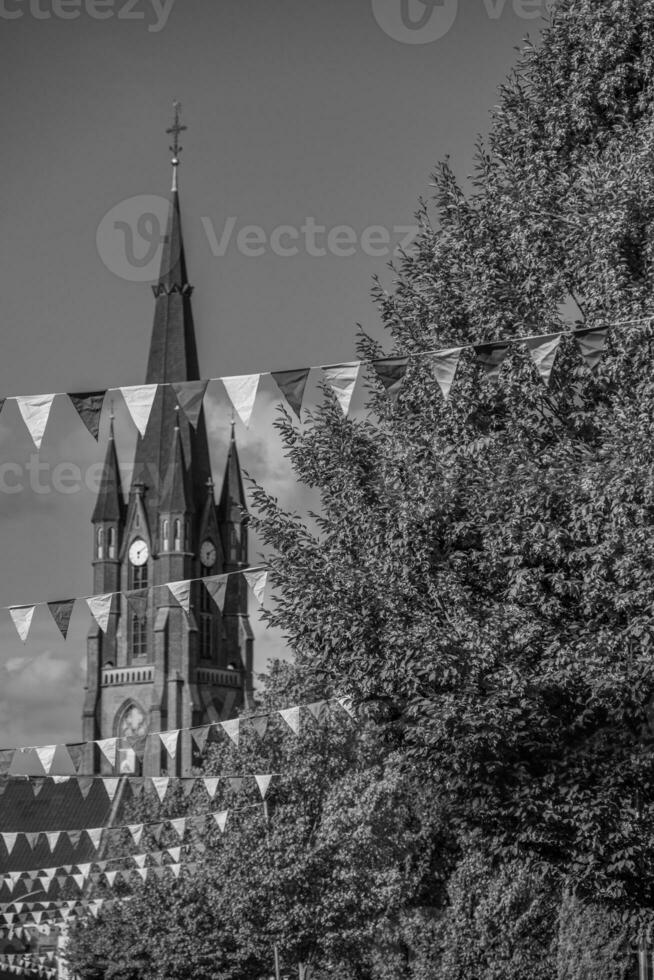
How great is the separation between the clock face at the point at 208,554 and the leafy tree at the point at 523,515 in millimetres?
89085

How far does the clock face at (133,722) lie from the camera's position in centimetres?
10175

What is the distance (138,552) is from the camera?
105 meters

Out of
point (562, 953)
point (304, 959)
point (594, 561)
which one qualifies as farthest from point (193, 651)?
point (594, 561)

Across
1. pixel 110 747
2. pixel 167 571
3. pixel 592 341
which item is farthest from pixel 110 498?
pixel 592 341

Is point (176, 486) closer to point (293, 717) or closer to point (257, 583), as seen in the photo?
point (293, 717)

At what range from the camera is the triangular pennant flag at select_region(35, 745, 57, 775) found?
25.3m

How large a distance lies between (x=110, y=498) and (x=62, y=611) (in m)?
86.5

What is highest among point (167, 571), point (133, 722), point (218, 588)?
point (167, 571)

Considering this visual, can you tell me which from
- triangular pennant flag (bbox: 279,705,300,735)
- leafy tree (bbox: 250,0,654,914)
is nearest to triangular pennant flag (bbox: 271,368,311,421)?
leafy tree (bbox: 250,0,654,914)

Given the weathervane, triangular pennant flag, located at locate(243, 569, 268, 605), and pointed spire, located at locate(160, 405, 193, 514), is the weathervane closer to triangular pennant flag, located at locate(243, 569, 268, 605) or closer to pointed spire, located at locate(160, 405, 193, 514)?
pointed spire, located at locate(160, 405, 193, 514)

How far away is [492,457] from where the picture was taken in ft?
48.8

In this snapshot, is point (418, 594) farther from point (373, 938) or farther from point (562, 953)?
point (373, 938)

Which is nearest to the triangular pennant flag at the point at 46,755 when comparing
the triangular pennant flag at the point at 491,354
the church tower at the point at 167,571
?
the triangular pennant flag at the point at 491,354

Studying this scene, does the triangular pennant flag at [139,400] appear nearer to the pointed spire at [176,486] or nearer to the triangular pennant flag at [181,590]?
the triangular pennant flag at [181,590]
